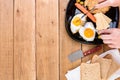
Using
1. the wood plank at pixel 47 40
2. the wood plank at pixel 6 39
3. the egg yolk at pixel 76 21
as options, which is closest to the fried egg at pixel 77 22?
the egg yolk at pixel 76 21

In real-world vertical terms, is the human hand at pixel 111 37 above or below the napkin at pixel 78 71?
above

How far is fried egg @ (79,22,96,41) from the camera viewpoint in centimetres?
139

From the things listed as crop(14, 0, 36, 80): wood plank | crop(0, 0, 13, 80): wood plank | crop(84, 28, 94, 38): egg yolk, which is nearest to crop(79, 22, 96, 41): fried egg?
crop(84, 28, 94, 38): egg yolk

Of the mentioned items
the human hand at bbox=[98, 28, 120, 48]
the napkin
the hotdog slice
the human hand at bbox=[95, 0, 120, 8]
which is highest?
the human hand at bbox=[95, 0, 120, 8]

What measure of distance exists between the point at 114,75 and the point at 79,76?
0.57ft

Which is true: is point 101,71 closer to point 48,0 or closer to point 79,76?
point 79,76

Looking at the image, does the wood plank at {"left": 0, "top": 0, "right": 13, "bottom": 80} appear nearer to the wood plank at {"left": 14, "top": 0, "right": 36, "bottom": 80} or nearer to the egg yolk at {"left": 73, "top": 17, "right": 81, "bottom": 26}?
the wood plank at {"left": 14, "top": 0, "right": 36, "bottom": 80}

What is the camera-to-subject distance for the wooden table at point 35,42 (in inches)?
56.9

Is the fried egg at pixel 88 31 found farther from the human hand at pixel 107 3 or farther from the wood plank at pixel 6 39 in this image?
the wood plank at pixel 6 39

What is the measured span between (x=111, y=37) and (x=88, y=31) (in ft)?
0.40

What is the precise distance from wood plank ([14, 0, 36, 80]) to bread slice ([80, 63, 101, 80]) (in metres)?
0.26

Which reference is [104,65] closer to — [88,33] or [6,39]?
[88,33]

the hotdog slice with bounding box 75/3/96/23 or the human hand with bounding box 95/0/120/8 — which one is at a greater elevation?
the human hand with bounding box 95/0/120/8

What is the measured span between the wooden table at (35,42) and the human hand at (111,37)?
0.35 ft
